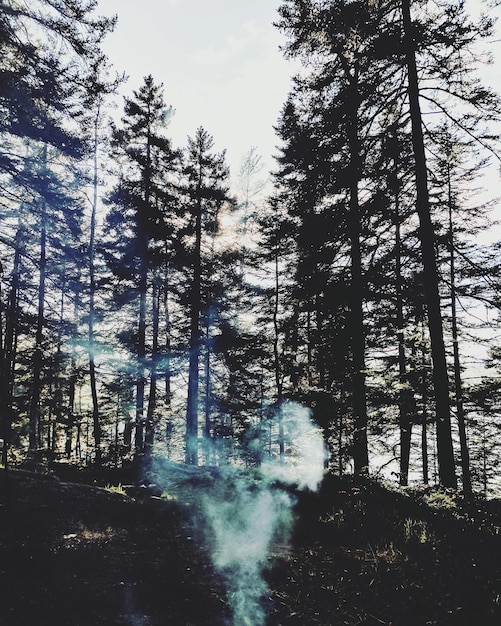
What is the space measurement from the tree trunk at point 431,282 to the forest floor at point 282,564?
98 cm

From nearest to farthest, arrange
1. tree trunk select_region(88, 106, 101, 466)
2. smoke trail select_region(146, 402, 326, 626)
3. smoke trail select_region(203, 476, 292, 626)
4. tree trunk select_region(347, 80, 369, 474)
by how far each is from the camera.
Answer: smoke trail select_region(203, 476, 292, 626), smoke trail select_region(146, 402, 326, 626), tree trunk select_region(347, 80, 369, 474), tree trunk select_region(88, 106, 101, 466)

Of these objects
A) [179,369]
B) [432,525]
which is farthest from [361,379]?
[179,369]

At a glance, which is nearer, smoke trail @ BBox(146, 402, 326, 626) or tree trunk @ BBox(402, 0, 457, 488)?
smoke trail @ BBox(146, 402, 326, 626)

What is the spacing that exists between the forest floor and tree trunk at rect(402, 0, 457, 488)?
979mm

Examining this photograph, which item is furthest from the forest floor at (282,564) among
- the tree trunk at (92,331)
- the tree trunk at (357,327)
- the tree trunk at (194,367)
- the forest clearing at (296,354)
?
the tree trunk at (194,367)

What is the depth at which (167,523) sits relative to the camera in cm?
742

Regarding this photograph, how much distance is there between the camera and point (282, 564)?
524cm

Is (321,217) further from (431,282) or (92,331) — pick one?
(92,331)

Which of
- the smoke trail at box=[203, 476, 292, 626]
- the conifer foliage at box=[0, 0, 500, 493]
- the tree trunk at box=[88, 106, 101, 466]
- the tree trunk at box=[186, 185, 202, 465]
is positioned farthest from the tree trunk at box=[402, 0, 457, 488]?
the tree trunk at box=[88, 106, 101, 466]

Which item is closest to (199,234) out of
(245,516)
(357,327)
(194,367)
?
(194,367)

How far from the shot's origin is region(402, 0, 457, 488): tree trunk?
8.07 meters

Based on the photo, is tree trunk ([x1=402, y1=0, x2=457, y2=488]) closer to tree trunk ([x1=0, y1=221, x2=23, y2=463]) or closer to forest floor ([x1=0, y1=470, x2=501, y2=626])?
forest floor ([x1=0, y1=470, x2=501, y2=626])

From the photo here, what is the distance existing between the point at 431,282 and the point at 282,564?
651 centimetres

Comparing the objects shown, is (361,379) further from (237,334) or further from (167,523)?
(237,334)
